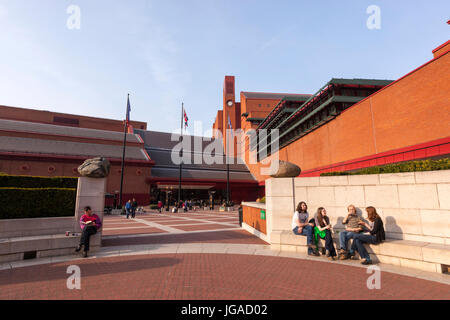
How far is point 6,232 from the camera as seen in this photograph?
22.8ft

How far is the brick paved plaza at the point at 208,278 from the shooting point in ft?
13.3

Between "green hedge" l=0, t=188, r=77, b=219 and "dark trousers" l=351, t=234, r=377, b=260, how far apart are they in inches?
361

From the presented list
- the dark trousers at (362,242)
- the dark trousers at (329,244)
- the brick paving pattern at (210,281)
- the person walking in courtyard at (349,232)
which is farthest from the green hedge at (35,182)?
the dark trousers at (362,242)

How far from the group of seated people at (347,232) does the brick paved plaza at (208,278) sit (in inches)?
15.6

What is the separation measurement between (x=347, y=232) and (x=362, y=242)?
417 mm

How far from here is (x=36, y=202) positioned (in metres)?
7.63

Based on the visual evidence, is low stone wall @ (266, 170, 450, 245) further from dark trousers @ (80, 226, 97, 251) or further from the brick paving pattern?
dark trousers @ (80, 226, 97, 251)

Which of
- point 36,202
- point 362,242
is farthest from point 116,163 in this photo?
point 362,242

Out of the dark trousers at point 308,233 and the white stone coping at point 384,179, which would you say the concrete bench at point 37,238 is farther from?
the white stone coping at point 384,179

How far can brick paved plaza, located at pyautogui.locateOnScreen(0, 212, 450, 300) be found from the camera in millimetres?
4055

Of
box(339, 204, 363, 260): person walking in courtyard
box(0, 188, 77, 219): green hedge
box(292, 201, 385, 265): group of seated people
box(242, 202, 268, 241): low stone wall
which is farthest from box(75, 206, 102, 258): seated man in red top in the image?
box(339, 204, 363, 260): person walking in courtyard
